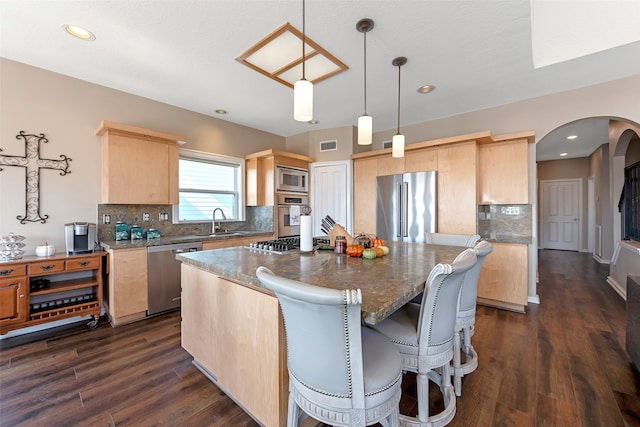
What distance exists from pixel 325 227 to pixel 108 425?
6.10 ft

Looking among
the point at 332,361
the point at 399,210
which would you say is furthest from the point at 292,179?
the point at 332,361

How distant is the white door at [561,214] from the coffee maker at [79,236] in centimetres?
1049

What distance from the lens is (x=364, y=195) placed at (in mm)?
4363

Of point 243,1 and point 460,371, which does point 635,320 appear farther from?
point 243,1

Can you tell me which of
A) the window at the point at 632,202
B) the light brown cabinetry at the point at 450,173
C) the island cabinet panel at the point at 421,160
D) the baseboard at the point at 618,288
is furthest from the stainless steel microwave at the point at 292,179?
the window at the point at 632,202

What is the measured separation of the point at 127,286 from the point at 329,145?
3.51m

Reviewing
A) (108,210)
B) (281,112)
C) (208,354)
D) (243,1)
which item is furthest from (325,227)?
(108,210)

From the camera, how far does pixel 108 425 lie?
1.52m

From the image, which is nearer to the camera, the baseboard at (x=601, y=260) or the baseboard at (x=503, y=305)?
the baseboard at (x=503, y=305)

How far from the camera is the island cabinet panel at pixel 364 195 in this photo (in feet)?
13.9

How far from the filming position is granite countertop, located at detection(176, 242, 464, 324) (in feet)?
3.42

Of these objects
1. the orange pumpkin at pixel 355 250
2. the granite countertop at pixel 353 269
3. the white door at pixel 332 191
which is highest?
the white door at pixel 332 191

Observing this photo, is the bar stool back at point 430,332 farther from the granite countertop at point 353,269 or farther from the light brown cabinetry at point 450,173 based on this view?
the light brown cabinetry at point 450,173

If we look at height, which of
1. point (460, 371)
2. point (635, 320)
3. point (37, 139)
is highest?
point (37, 139)
